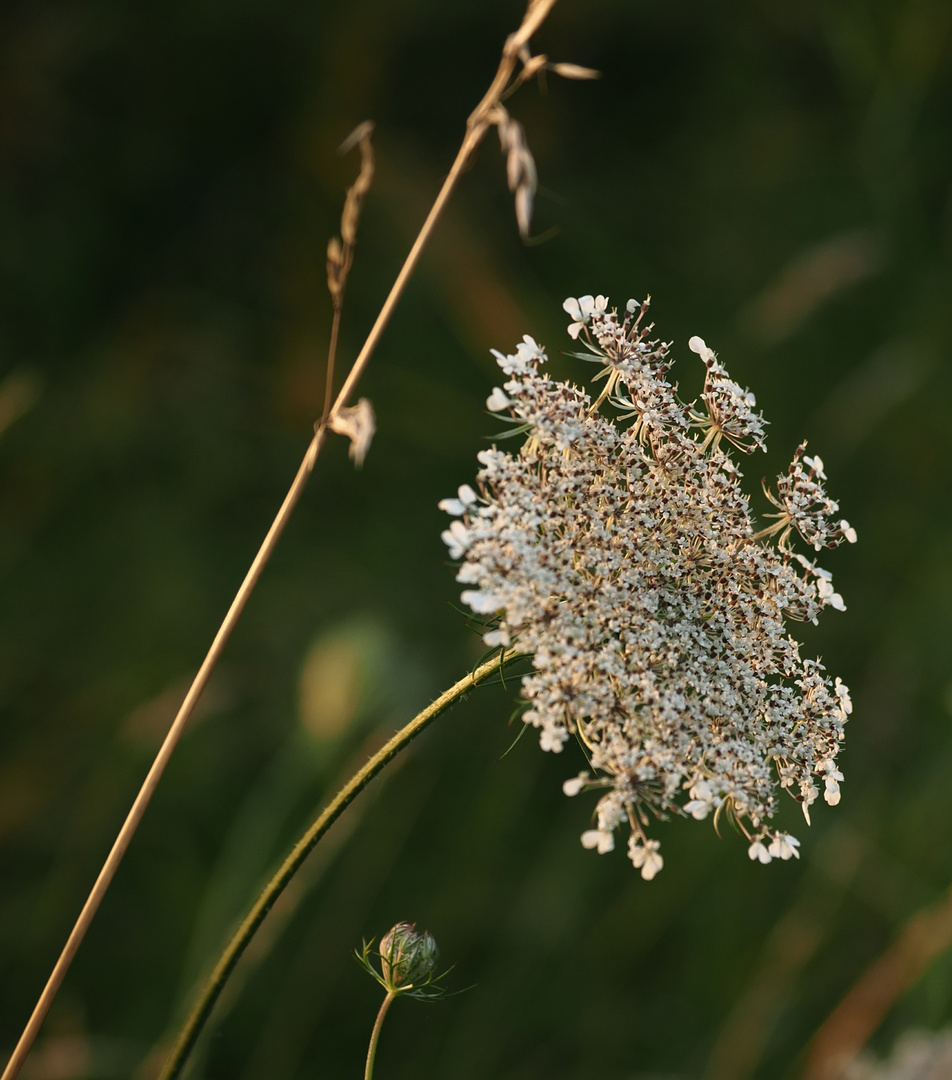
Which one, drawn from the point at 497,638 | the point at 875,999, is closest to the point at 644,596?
the point at 497,638

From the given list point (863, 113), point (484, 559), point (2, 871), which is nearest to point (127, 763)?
point (2, 871)

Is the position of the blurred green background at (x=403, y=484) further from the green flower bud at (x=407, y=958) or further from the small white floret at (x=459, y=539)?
the small white floret at (x=459, y=539)

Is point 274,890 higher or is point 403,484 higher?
point 403,484

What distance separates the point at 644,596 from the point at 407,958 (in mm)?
639

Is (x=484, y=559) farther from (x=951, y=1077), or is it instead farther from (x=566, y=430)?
(x=951, y=1077)

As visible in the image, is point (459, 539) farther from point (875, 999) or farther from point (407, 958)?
point (875, 999)

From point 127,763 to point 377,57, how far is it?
168 inches

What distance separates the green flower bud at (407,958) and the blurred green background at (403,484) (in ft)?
2.77

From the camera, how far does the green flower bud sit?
140 cm

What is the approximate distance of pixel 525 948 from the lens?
355 centimetres

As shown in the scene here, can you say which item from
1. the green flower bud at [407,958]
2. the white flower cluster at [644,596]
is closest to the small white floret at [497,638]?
the white flower cluster at [644,596]

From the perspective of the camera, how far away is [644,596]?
52.7 inches

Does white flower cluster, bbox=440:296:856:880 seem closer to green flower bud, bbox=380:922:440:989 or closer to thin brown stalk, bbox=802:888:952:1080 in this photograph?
green flower bud, bbox=380:922:440:989

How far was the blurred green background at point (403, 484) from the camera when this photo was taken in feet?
11.2
